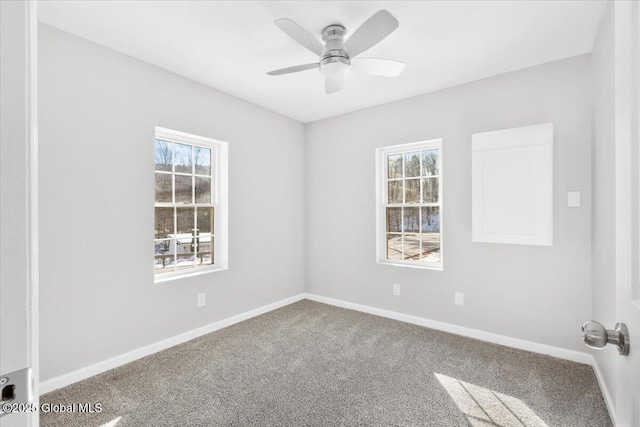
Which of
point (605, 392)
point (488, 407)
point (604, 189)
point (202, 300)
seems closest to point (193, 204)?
point (202, 300)

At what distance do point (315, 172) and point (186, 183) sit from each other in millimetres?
1792

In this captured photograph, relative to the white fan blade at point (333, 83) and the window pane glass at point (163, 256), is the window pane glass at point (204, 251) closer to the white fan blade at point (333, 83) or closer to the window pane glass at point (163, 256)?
the window pane glass at point (163, 256)

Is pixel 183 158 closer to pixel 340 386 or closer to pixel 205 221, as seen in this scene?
pixel 205 221

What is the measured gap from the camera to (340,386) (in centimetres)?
224

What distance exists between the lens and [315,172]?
437 centimetres

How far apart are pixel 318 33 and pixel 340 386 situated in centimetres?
262

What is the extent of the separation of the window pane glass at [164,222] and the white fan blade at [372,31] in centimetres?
219

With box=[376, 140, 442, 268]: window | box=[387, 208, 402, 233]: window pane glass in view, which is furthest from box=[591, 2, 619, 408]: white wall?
box=[387, 208, 402, 233]: window pane glass

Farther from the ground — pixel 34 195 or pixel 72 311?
pixel 34 195

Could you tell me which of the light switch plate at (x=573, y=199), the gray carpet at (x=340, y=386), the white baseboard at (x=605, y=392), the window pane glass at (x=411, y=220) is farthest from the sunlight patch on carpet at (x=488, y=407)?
the window pane glass at (x=411, y=220)

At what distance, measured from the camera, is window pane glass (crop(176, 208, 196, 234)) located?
10.2ft

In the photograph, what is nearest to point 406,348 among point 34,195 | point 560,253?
point 560,253

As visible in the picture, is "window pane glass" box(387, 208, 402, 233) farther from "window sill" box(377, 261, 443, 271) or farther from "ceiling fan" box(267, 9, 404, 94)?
"ceiling fan" box(267, 9, 404, 94)

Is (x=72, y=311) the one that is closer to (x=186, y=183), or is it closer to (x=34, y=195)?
(x=186, y=183)
